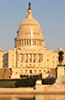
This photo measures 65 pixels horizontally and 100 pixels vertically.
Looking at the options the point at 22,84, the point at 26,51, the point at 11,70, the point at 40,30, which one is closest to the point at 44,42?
the point at 40,30

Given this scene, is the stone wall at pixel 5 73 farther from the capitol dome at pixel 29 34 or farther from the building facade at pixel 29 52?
the capitol dome at pixel 29 34

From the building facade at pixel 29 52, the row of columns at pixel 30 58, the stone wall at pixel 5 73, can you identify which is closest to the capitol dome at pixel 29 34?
the building facade at pixel 29 52

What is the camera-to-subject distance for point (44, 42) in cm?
18512

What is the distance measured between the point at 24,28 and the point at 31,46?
33.3 feet

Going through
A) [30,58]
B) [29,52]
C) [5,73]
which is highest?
[29,52]

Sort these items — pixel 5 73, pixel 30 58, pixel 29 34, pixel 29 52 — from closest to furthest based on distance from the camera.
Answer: pixel 5 73 → pixel 29 52 → pixel 30 58 → pixel 29 34

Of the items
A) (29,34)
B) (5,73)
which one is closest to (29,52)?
(29,34)

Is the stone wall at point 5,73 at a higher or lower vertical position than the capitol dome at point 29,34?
lower

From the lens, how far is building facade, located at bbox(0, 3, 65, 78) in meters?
169

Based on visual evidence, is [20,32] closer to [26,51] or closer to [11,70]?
[26,51]

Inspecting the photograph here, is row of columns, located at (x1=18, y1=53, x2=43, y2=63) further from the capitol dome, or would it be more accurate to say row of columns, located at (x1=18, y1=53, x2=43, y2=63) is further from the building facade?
the capitol dome

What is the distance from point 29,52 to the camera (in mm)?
169500

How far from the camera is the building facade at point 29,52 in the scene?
6668 inches

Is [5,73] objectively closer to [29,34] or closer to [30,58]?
[30,58]
